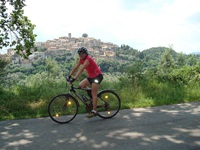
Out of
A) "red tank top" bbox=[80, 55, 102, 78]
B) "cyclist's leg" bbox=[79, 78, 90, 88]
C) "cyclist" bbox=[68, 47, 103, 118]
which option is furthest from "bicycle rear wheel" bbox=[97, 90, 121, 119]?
"red tank top" bbox=[80, 55, 102, 78]

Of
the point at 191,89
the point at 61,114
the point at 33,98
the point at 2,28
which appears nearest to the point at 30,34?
the point at 2,28

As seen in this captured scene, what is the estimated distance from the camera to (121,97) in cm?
Result: 903

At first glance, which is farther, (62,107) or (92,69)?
(62,107)

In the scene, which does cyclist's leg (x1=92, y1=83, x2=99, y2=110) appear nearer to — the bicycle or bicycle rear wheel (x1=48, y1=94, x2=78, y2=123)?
the bicycle

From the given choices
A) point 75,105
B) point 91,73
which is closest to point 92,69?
point 91,73

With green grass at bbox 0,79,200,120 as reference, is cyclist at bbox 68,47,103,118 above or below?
above

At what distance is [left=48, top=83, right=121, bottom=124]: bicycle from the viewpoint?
253 inches

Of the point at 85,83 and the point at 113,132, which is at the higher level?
the point at 85,83

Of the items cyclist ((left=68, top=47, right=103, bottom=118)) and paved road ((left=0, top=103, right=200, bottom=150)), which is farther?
cyclist ((left=68, top=47, right=103, bottom=118))

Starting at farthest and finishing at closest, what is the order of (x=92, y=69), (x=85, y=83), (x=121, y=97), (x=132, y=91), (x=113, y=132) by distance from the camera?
1. (x=132, y=91)
2. (x=121, y=97)
3. (x=85, y=83)
4. (x=92, y=69)
5. (x=113, y=132)

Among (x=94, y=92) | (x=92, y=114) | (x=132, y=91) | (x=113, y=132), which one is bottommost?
(x=113, y=132)

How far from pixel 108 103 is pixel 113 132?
1780 mm

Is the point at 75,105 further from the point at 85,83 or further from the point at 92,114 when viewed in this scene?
the point at 85,83

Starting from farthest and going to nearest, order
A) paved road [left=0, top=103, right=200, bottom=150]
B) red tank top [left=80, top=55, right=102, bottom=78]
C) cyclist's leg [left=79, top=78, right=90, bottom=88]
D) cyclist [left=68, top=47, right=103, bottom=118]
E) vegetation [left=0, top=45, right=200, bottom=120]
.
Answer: vegetation [left=0, top=45, right=200, bottom=120] → cyclist's leg [left=79, top=78, right=90, bottom=88] → red tank top [left=80, top=55, right=102, bottom=78] → cyclist [left=68, top=47, right=103, bottom=118] → paved road [left=0, top=103, right=200, bottom=150]
